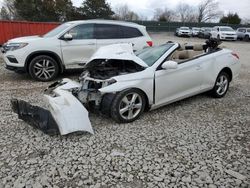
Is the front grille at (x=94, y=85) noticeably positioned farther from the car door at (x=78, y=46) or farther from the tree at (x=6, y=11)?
the tree at (x=6, y=11)

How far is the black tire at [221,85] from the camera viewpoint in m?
5.61

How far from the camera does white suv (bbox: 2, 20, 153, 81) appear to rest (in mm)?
6898

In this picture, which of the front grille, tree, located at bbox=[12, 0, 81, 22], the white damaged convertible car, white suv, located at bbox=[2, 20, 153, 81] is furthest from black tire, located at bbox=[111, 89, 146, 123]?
tree, located at bbox=[12, 0, 81, 22]

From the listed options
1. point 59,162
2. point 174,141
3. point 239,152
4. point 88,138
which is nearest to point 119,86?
point 88,138

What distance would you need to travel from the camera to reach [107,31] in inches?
310

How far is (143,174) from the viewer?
294 cm

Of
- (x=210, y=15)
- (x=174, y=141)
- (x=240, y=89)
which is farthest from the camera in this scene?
(x=210, y=15)

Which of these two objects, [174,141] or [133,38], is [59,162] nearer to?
[174,141]

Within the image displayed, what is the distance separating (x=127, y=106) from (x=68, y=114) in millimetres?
1044

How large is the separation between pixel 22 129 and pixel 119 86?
1.73m

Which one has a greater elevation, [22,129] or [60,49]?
[60,49]

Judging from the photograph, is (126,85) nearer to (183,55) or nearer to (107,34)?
(183,55)

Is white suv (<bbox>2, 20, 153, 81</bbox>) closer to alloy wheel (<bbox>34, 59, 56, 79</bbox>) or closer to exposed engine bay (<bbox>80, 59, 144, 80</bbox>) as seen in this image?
alloy wheel (<bbox>34, 59, 56, 79</bbox>)

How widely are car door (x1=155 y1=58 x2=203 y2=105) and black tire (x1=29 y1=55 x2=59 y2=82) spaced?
12.4 feet
